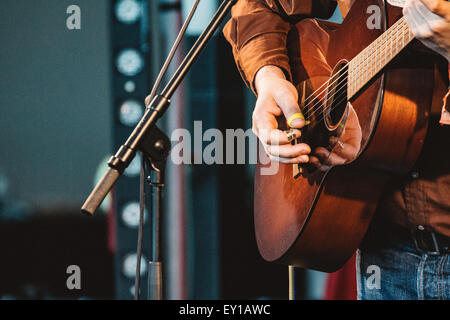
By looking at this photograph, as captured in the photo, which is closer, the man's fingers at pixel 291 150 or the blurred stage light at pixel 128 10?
the man's fingers at pixel 291 150

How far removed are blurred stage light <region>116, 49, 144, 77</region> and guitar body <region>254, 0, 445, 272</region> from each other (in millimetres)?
1273

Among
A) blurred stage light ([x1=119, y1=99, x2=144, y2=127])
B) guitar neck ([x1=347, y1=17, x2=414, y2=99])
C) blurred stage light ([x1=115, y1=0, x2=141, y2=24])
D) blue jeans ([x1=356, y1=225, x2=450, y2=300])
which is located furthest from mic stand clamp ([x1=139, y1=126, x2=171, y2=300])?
blurred stage light ([x1=115, y1=0, x2=141, y2=24])

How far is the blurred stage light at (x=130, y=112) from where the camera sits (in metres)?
2.36

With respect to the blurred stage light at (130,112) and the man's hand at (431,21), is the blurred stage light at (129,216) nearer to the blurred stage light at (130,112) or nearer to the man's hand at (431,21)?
the blurred stage light at (130,112)

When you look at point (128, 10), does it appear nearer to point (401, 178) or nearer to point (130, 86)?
point (130, 86)

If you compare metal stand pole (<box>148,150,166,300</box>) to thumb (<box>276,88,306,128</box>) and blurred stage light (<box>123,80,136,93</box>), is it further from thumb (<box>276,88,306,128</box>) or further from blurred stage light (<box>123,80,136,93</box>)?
blurred stage light (<box>123,80,136,93</box>)

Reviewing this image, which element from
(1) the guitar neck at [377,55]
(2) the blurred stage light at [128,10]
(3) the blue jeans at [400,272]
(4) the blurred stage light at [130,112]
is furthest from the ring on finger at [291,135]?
(2) the blurred stage light at [128,10]

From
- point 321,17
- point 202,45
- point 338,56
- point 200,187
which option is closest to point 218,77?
point 200,187

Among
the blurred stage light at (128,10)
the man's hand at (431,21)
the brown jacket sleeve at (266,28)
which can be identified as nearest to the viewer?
the man's hand at (431,21)

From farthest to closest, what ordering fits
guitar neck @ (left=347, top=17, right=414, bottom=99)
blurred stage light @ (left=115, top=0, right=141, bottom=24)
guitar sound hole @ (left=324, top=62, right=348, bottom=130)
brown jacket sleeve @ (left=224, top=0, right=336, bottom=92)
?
1. blurred stage light @ (left=115, top=0, right=141, bottom=24)
2. brown jacket sleeve @ (left=224, top=0, right=336, bottom=92)
3. guitar sound hole @ (left=324, top=62, right=348, bottom=130)
4. guitar neck @ (left=347, top=17, right=414, bottom=99)

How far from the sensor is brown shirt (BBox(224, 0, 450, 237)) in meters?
0.84

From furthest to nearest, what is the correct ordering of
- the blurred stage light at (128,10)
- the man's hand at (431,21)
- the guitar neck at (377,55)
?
the blurred stage light at (128,10) < the guitar neck at (377,55) < the man's hand at (431,21)

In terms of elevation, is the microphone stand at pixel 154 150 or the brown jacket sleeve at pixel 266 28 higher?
the brown jacket sleeve at pixel 266 28

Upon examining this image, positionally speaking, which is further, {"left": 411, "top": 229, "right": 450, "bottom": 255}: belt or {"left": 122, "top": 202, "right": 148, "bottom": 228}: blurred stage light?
→ {"left": 122, "top": 202, "right": 148, "bottom": 228}: blurred stage light
